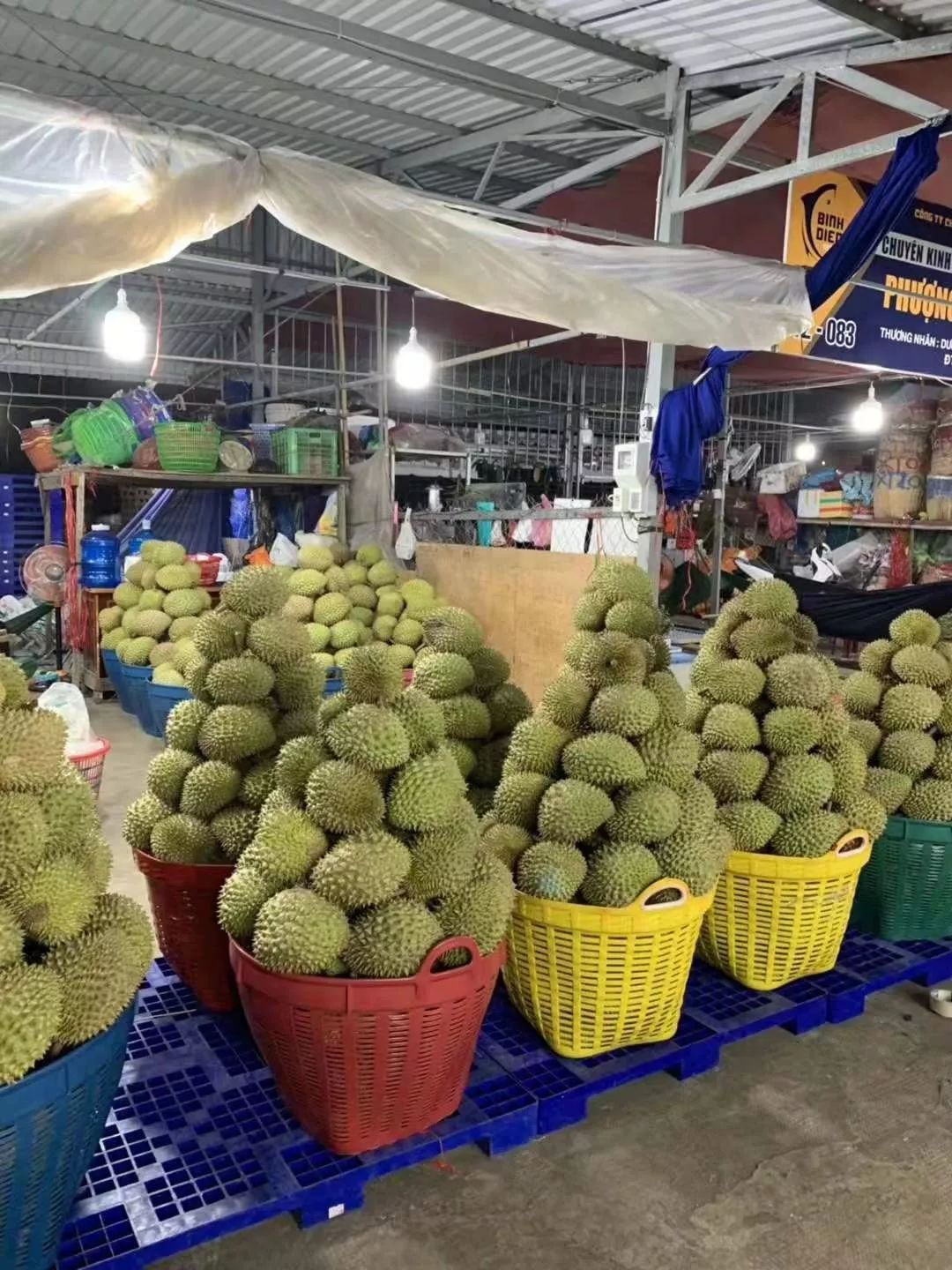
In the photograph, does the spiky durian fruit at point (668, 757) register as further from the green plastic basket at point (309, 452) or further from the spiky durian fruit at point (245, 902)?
the green plastic basket at point (309, 452)

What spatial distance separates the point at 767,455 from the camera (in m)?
Result: 13.2

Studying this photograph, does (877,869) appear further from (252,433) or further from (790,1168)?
(252,433)

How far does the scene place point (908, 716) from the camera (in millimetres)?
2840

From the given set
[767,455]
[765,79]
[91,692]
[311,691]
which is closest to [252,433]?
[91,692]

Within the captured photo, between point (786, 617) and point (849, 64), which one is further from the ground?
point (849, 64)

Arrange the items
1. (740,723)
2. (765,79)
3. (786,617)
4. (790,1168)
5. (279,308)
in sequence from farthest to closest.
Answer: (279,308)
(765,79)
(786,617)
(740,723)
(790,1168)

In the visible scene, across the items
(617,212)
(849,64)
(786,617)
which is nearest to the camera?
(786,617)

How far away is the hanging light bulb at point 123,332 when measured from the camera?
5371 mm

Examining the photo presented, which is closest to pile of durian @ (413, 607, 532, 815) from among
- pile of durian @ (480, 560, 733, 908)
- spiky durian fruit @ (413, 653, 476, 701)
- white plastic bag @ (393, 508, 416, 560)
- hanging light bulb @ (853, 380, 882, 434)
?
spiky durian fruit @ (413, 653, 476, 701)

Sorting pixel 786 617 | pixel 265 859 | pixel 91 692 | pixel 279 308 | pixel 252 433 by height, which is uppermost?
pixel 279 308

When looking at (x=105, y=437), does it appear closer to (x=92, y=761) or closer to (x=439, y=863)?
(x=92, y=761)

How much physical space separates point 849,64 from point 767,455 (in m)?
9.24

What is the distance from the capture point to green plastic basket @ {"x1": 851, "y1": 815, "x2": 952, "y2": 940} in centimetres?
276

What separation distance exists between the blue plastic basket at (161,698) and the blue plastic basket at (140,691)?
0.25 ft
